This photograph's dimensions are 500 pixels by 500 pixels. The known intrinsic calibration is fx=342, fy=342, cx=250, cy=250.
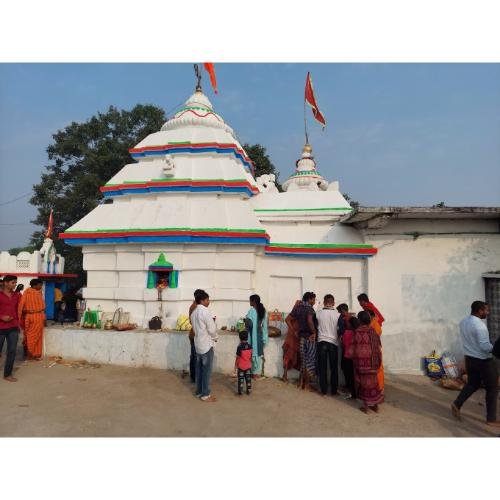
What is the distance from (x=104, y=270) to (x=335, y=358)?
5773mm

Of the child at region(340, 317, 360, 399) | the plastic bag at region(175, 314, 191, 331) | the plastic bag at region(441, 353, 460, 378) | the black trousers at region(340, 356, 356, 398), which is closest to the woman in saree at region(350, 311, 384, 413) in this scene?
the child at region(340, 317, 360, 399)

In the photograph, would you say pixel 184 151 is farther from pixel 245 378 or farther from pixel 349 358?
pixel 349 358

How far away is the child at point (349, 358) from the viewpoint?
519 cm

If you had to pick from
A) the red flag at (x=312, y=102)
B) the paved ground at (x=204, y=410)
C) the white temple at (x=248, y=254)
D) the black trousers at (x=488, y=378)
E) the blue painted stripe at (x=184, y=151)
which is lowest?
the paved ground at (x=204, y=410)

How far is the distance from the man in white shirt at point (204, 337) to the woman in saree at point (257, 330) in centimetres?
93

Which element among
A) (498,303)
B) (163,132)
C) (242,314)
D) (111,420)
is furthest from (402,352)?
(163,132)

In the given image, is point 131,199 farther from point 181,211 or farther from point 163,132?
point 163,132

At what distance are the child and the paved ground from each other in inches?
11.8

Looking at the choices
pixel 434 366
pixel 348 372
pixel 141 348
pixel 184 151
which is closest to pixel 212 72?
pixel 184 151

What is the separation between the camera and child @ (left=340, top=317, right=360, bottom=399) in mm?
5191

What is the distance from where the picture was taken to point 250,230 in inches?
299

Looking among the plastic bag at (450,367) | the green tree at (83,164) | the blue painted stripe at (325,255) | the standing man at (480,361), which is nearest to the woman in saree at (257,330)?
the blue painted stripe at (325,255)

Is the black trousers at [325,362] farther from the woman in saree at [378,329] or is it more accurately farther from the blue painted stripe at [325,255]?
the blue painted stripe at [325,255]

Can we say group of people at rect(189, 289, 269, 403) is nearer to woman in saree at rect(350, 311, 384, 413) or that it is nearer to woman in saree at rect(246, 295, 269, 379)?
woman in saree at rect(246, 295, 269, 379)
